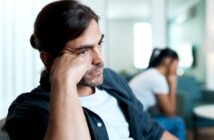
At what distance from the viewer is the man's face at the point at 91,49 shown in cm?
116

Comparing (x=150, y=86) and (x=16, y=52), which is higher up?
(x=16, y=52)

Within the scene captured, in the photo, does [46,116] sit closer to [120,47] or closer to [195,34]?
[120,47]

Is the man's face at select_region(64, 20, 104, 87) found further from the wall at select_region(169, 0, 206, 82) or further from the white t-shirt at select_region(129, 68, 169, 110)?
the wall at select_region(169, 0, 206, 82)

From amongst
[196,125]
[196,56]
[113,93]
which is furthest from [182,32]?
[113,93]

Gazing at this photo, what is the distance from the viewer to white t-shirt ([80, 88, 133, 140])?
1.30 meters

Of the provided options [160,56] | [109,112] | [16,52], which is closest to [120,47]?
[160,56]

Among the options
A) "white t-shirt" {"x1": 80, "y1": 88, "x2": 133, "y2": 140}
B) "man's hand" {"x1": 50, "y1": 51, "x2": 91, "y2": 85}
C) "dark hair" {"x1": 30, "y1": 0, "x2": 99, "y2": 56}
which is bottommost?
"white t-shirt" {"x1": 80, "y1": 88, "x2": 133, "y2": 140}

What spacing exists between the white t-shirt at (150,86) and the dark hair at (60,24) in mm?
1823

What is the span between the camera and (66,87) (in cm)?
107

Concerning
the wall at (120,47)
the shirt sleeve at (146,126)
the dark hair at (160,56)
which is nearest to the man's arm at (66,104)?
the shirt sleeve at (146,126)

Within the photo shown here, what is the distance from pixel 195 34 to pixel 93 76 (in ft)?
16.5

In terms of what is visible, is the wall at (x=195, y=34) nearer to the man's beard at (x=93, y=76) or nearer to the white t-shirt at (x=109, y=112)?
the white t-shirt at (x=109, y=112)

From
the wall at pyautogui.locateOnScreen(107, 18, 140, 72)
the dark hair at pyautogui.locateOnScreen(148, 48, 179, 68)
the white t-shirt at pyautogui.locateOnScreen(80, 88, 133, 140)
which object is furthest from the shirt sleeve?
the wall at pyautogui.locateOnScreen(107, 18, 140, 72)

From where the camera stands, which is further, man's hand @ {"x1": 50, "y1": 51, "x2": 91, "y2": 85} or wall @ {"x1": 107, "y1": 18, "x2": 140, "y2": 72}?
wall @ {"x1": 107, "y1": 18, "x2": 140, "y2": 72}
